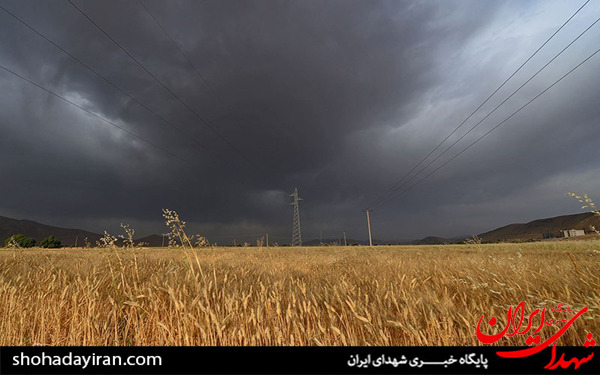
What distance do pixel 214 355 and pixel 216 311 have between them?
856mm

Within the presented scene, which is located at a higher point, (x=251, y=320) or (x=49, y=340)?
(x=251, y=320)

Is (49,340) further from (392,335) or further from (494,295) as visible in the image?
(494,295)

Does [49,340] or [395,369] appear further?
[49,340]

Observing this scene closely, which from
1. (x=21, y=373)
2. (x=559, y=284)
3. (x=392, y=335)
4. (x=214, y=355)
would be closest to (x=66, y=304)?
(x=21, y=373)

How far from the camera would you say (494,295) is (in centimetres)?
287

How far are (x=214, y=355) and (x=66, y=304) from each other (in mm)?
2623

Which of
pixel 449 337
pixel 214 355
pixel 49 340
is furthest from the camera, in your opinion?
pixel 49 340

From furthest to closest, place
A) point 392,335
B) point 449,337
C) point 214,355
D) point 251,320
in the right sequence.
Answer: point 251,320, point 392,335, point 449,337, point 214,355

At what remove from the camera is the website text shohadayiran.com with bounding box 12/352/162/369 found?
163 cm

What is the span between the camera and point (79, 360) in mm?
1710

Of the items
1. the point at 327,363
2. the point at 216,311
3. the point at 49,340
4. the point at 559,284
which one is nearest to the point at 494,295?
the point at 559,284

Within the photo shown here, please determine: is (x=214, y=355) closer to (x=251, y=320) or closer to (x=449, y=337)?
(x=251, y=320)

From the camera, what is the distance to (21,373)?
162cm

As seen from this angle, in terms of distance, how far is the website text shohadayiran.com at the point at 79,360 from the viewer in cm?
163
